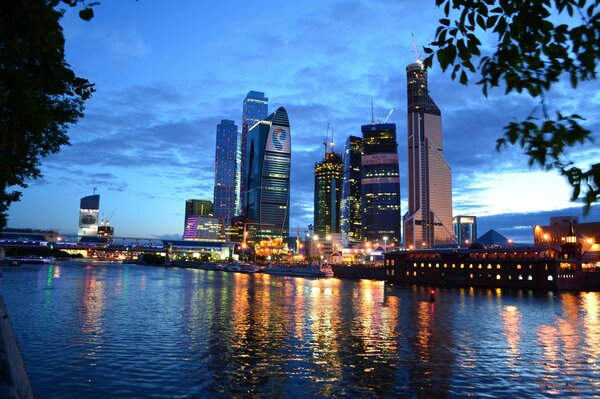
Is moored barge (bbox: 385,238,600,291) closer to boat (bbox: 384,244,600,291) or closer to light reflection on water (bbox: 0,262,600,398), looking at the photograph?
boat (bbox: 384,244,600,291)

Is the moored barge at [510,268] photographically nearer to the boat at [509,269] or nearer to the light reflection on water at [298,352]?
the boat at [509,269]

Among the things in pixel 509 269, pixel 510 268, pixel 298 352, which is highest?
pixel 510 268

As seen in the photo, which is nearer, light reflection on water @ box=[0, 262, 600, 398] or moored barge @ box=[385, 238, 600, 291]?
light reflection on water @ box=[0, 262, 600, 398]

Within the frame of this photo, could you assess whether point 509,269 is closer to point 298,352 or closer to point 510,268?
point 510,268

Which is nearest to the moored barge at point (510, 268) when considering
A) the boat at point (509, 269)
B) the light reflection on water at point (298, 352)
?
the boat at point (509, 269)

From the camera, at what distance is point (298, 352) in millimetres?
33906

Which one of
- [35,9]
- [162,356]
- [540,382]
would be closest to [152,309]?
[162,356]

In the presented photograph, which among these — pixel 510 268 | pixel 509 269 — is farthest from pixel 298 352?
pixel 509 269

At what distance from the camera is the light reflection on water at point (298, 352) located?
24.8 meters

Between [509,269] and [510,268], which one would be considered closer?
[510,268]

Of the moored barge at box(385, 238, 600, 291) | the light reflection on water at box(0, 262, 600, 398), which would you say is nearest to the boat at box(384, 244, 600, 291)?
the moored barge at box(385, 238, 600, 291)

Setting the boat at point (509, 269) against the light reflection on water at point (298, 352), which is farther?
the boat at point (509, 269)

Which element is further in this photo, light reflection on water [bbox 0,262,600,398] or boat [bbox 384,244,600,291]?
boat [bbox 384,244,600,291]

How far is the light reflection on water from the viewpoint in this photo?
24.8m
